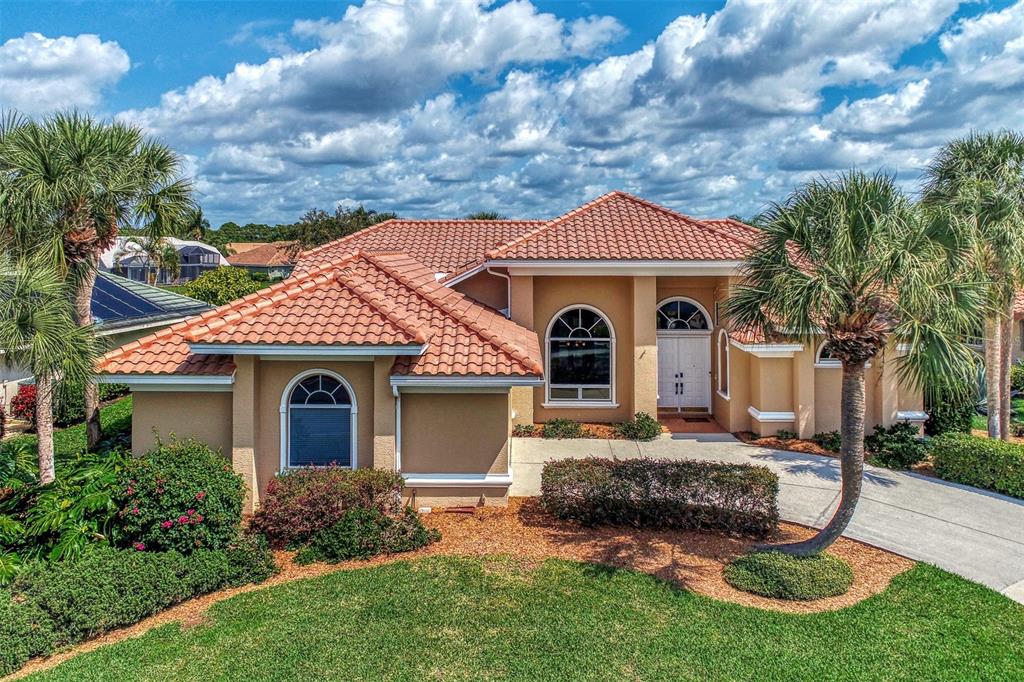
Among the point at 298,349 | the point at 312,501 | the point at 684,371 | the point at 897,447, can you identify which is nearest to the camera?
the point at 312,501

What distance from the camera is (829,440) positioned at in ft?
45.7

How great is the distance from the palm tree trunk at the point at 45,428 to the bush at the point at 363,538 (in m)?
4.50

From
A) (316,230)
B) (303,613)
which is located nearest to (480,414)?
(303,613)

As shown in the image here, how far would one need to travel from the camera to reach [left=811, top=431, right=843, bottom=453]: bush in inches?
542

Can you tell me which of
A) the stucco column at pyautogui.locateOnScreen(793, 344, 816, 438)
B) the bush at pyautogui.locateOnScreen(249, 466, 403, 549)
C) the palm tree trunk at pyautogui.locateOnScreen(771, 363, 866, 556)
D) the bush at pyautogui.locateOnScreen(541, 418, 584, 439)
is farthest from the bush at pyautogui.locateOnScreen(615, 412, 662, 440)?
the bush at pyautogui.locateOnScreen(249, 466, 403, 549)

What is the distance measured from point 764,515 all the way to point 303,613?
21.9ft

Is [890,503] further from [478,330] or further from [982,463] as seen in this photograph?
[478,330]

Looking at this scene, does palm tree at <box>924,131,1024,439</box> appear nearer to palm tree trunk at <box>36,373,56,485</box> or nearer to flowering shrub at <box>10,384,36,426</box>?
palm tree trunk at <box>36,373,56,485</box>

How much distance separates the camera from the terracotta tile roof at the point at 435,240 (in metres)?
20.1

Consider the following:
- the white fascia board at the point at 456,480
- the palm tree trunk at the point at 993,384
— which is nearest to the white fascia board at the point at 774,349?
the palm tree trunk at the point at 993,384

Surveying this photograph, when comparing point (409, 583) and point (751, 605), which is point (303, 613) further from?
point (751, 605)

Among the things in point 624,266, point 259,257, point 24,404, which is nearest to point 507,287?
point 624,266

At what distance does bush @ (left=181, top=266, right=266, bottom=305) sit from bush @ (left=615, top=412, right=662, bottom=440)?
2814cm

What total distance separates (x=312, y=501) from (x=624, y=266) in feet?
31.1
